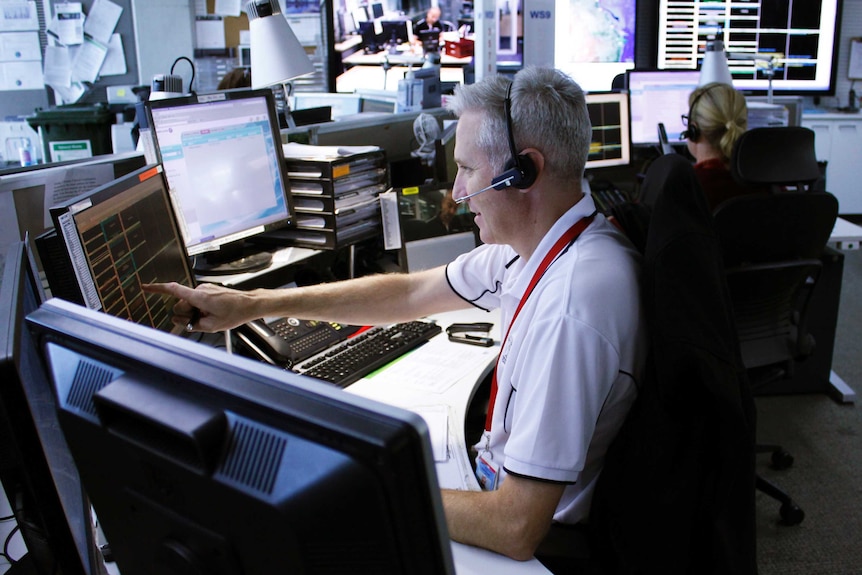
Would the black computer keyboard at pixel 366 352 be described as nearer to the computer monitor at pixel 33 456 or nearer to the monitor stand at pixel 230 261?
the monitor stand at pixel 230 261

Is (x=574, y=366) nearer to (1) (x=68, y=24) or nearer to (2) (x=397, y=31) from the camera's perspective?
(1) (x=68, y=24)

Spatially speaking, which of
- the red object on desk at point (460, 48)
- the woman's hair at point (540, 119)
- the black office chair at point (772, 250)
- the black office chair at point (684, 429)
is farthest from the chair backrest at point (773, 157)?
the red object on desk at point (460, 48)

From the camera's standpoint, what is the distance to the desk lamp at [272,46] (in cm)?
246

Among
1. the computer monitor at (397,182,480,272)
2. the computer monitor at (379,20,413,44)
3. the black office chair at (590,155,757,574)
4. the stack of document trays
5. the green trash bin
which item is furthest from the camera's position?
the computer monitor at (379,20,413,44)

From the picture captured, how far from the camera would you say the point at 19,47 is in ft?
15.7

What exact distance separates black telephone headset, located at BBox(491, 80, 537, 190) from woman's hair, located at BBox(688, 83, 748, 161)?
185cm

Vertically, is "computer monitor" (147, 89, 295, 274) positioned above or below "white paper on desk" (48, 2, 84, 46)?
below

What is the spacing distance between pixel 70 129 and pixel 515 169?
10.8 ft

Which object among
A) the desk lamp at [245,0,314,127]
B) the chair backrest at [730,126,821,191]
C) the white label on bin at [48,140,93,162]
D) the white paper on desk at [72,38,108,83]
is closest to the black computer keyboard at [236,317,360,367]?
the desk lamp at [245,0,314,127]

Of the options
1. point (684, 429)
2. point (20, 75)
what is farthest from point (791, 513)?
point (20, 75)

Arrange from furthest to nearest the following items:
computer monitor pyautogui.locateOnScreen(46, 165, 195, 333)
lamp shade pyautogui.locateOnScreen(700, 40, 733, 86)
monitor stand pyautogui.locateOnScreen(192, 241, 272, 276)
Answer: lamp shade pyautogui.locateOnScreen(700, 40, 733, 86), monitor stand pyautogui.locateOnScreen(192, 241, 272, 276), computer monitor pyautogui.locateOnScreen(46, 165, 195, 333)

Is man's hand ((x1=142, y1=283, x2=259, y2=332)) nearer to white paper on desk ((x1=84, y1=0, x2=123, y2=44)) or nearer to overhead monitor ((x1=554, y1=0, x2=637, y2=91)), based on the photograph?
white paper on desk ((x1=84, y1=0, x2=123, y2=44))

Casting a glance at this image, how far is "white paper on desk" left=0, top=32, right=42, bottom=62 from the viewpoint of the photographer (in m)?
4.77

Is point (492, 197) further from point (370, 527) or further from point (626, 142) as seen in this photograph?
point (626, 142)
